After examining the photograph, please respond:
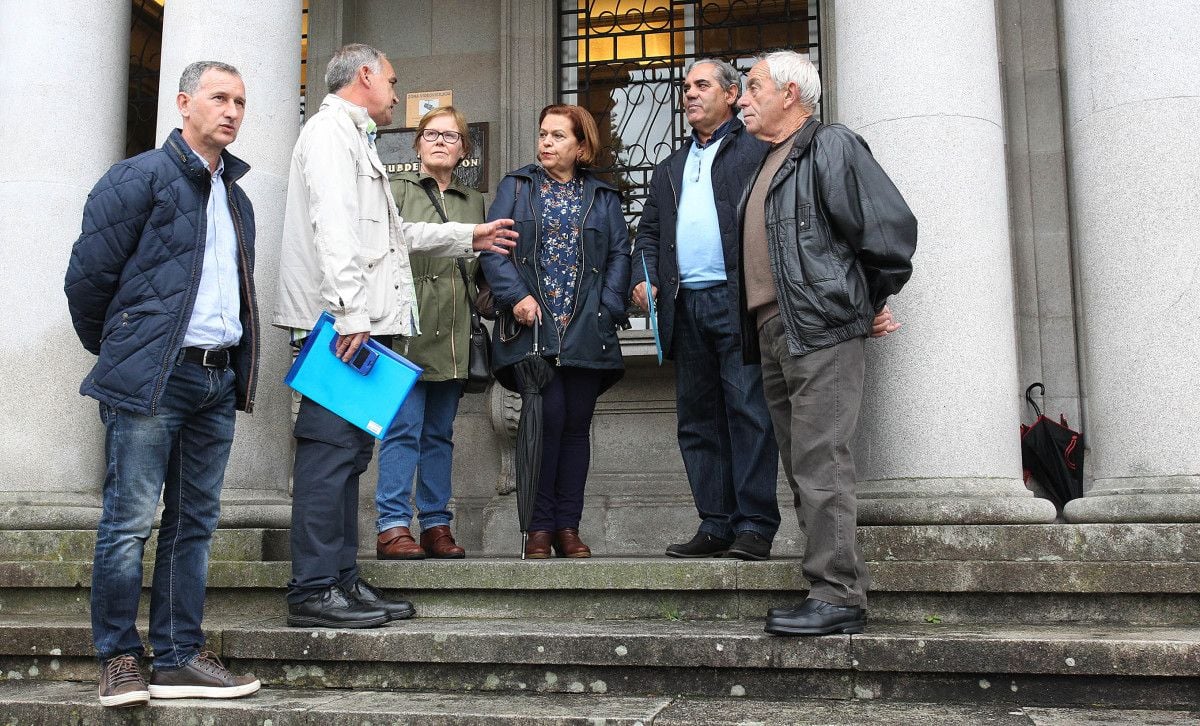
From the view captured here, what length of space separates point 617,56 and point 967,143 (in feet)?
11.7

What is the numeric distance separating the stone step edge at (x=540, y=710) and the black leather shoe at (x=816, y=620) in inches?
9.0

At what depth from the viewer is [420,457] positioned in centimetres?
569

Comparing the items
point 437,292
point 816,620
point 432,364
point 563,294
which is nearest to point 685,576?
point 816,620

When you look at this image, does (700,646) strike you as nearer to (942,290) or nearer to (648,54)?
(942,290)

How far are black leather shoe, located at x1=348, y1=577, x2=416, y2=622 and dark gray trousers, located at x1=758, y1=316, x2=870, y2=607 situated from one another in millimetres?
1517

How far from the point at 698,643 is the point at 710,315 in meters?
1.73

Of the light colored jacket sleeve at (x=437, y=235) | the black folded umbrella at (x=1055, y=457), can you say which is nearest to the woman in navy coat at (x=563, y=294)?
the light colored jacket sleeve at (x=437, y=235)

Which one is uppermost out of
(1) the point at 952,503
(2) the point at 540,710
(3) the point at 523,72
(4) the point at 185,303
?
(3) the point at 523,72

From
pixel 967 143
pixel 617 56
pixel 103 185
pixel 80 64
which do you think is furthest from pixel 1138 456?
pixel 80 64

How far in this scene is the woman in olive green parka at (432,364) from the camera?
215 inches

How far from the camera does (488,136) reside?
798 cm

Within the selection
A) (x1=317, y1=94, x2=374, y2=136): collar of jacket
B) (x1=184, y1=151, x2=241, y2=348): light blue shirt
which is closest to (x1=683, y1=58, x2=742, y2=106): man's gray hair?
(x1=317, y1=94, x2=374, y2=136): collar of jacket

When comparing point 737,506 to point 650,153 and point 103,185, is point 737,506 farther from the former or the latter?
point 650,153

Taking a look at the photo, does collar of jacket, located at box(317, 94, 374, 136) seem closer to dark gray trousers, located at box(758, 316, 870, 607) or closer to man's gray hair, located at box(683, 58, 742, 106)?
man's gray hair, located at box(683, 58, 742, 106)
